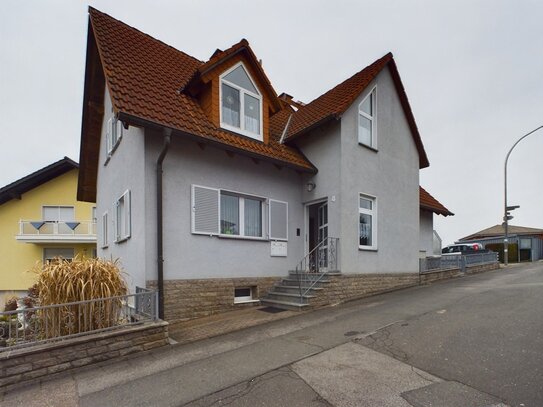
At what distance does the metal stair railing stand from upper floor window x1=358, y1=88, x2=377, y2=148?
3630 mm

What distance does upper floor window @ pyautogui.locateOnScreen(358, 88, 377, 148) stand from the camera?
11289 millimetres

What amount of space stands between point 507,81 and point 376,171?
34.9ft

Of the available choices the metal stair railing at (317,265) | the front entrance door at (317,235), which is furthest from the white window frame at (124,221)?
the front entrance door at (317,235)

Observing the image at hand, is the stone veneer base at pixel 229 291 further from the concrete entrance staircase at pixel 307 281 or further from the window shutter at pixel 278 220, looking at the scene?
the window shutter at pixel 278 220

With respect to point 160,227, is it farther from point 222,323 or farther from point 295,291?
point 295,291

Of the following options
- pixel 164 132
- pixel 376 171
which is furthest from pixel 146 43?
pixel 376 171

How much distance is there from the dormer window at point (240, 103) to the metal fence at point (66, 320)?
17.7 ft

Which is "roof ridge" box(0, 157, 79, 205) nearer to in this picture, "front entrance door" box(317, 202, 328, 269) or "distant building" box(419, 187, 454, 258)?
"front entrance door" box(317, 202, 328, 269)

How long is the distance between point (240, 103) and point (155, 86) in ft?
7.70

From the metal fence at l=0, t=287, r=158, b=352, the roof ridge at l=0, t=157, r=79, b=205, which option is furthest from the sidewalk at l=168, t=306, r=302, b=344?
the roof ridge at l=0, t=157, r=79, b=205

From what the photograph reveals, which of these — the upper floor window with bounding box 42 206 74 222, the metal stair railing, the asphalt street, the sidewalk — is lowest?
the sidewalk

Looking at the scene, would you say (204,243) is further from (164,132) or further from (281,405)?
(281,405)

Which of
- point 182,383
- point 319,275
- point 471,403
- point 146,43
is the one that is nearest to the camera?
point 471,403

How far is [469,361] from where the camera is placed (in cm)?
483
